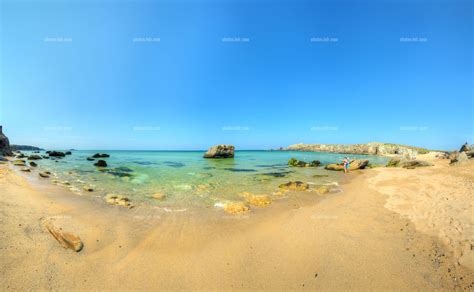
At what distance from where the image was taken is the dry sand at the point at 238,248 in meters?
4.70

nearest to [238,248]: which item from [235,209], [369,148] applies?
[235,209]

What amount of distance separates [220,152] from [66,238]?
179 ft

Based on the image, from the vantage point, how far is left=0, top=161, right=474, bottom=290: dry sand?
15.4 feet

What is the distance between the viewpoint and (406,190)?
12773 mm

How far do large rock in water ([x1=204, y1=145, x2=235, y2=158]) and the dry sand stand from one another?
49.7 metres

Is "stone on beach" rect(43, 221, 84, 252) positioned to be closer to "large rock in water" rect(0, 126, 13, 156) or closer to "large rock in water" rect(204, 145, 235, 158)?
"large rock in water" rect(0, 126, 13, 156)

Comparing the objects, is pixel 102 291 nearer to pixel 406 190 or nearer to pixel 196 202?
pixel 196 202

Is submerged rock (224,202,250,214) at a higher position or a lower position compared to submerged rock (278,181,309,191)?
lower

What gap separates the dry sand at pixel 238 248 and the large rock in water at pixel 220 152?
163 ft

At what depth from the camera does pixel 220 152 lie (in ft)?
199

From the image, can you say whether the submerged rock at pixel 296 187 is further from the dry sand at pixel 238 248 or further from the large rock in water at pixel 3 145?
the large rock in water at pixel 3 145

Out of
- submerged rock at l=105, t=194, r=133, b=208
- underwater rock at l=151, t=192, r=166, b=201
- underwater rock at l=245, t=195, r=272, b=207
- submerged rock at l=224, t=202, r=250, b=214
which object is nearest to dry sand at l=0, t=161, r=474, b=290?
submerged rock at l=224, t=202, r=250, b=214

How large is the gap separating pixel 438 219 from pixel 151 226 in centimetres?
1149

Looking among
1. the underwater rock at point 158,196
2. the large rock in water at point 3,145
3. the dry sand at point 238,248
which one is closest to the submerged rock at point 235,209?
the dry sand at point 238,248
